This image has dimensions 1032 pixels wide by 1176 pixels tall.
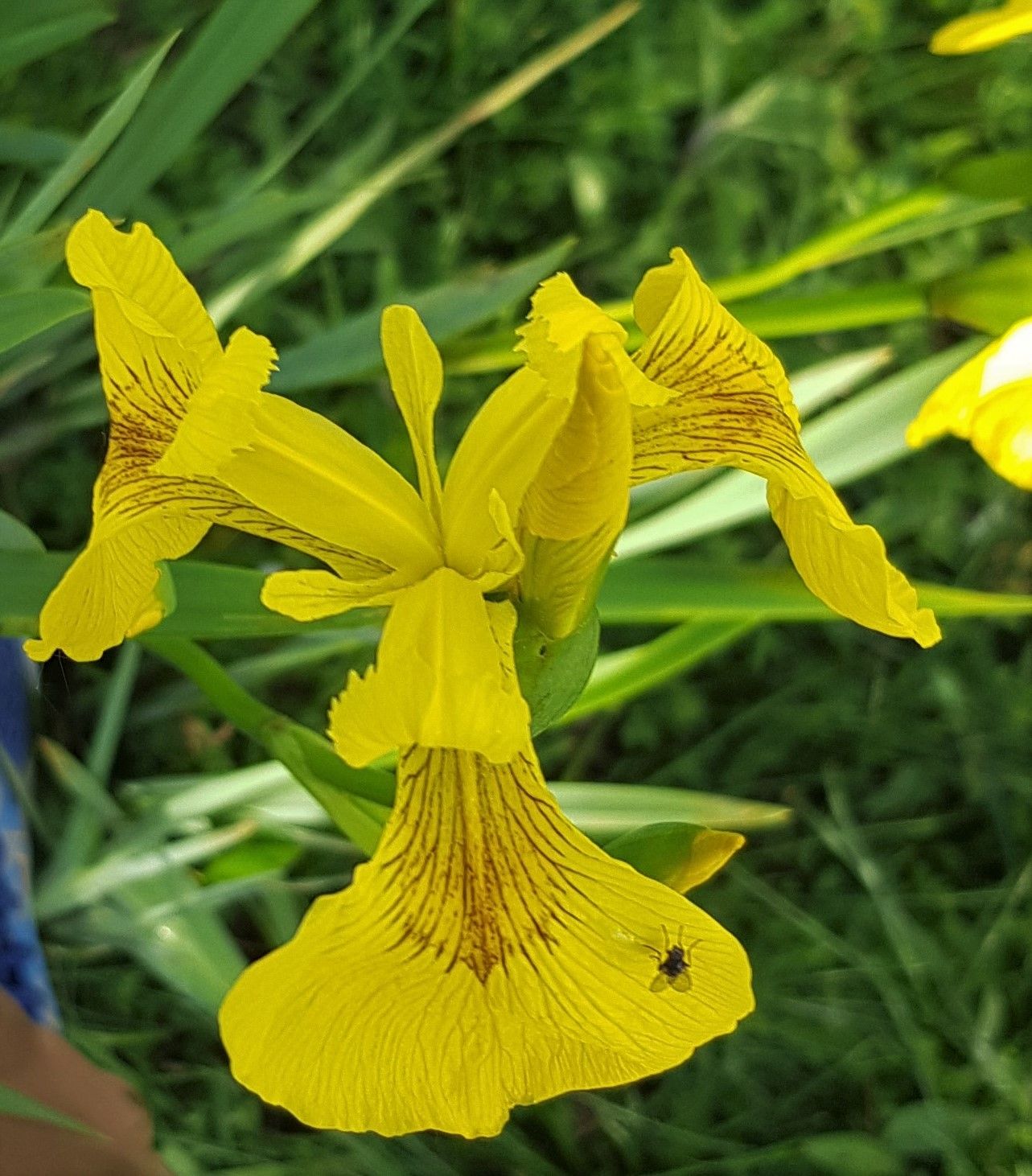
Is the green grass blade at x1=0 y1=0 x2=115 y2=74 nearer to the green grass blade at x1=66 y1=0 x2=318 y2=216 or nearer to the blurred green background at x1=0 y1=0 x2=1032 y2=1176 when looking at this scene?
the green grass blade at x1=66 y1=0 x2=318 y2=216

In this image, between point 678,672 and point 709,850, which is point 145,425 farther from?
point 678,672

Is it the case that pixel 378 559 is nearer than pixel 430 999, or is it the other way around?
pixel 430 999

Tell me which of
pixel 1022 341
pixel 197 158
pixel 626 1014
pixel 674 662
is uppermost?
pixel 197 158

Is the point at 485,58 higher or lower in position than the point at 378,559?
higher

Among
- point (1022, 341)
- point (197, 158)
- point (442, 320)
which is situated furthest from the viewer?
point (197, 158)

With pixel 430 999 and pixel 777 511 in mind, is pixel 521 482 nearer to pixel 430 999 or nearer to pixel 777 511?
pixel 777 511

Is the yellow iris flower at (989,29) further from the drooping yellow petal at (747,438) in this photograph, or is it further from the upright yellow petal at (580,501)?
the upright yellow petal at (580,501)

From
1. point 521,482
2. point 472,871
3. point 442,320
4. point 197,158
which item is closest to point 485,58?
point 197,158
